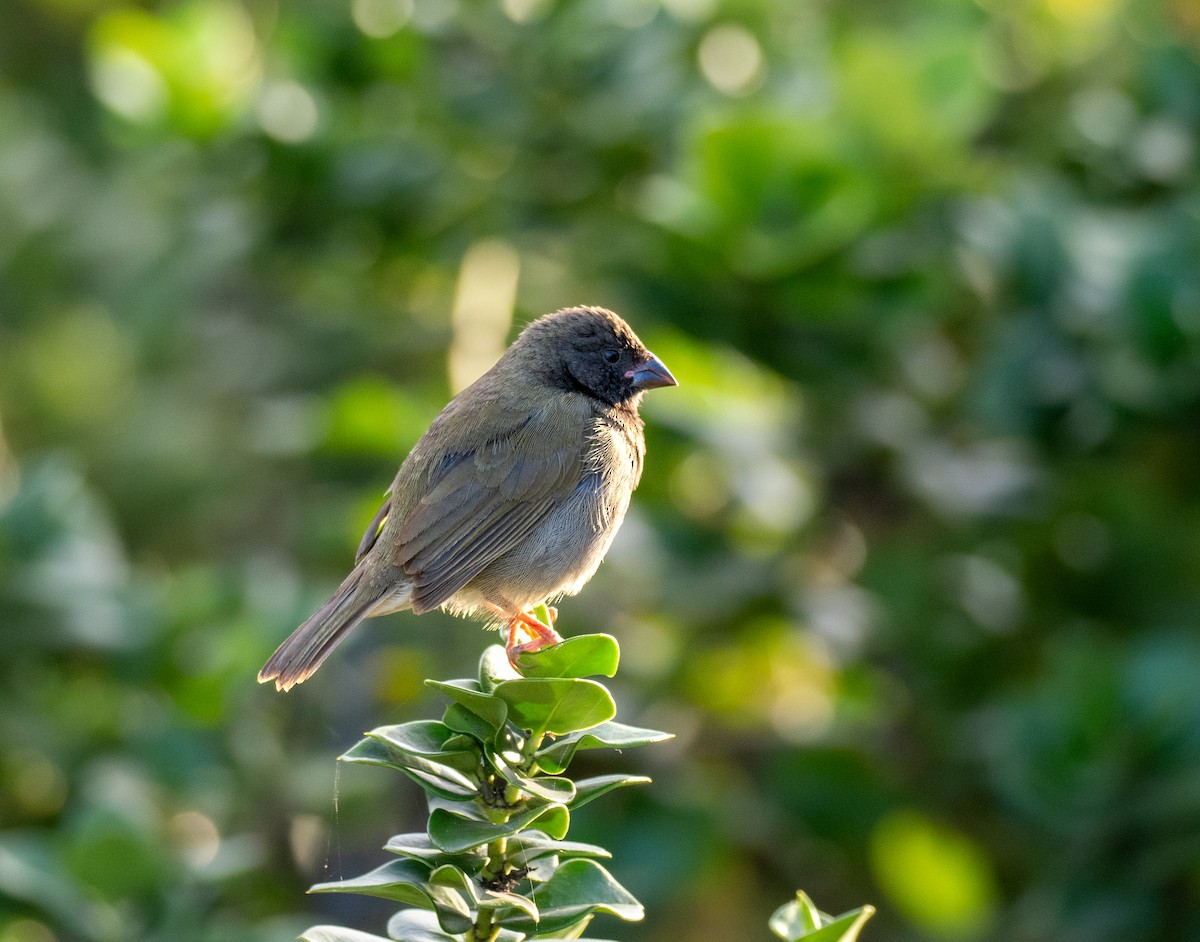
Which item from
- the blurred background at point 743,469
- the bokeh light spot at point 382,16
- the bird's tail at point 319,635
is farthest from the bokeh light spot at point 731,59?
the bird's tail at point 319,635

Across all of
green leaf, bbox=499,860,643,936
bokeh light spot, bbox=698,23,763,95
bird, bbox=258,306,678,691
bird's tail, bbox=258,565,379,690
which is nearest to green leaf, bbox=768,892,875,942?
green leaf, bbox=499,860,643,936

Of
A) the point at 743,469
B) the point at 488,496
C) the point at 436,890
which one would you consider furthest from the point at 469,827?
the point at 743,469

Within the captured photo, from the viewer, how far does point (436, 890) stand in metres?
1.71

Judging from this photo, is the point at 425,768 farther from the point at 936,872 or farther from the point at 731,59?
the point at 731,59

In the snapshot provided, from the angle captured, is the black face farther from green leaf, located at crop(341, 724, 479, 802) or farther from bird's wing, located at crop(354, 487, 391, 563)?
green leaf, located at crop(341, 724, 479, 802)

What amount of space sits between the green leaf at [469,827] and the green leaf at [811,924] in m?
0.27

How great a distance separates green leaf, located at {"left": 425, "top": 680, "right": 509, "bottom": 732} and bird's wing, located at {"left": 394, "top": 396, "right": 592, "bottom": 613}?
1397 millimetres

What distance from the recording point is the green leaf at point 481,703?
5.66 feet

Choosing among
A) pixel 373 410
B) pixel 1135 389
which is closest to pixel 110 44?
pixel 373 410

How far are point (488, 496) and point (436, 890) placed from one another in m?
1.90

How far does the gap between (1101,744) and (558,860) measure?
7.76 feet

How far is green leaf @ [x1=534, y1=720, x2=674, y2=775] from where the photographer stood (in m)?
1.76

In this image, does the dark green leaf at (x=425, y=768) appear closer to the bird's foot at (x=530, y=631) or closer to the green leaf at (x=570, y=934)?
the green leaf at (x=570, y=934)

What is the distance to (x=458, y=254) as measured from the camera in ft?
15.4
